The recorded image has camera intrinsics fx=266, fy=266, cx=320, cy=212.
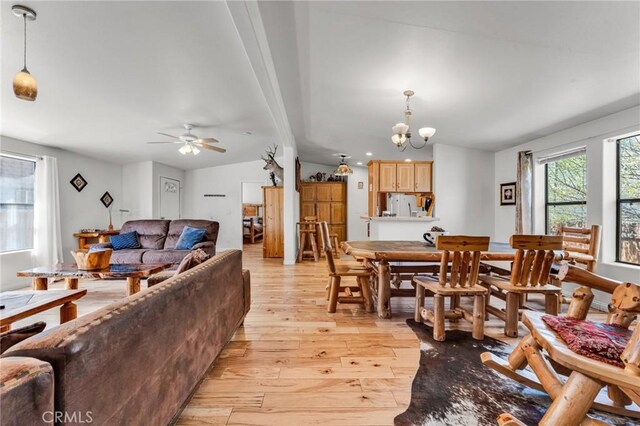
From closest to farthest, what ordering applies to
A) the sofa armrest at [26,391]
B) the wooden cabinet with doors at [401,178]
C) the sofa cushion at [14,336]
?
the sofa armrest at [26,391], the sofa cushion at [14,336], the wooden cabinet with doors at [401,178]

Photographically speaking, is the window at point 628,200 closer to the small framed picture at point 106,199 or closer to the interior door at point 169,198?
the interior door at point 169,198

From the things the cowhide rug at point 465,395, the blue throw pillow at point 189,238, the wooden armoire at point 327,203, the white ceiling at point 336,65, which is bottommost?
the cowhide rug at point 465,395

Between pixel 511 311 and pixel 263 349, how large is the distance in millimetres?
2119

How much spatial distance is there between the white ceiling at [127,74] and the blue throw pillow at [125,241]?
67.5 inches

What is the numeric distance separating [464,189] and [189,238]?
5036mm

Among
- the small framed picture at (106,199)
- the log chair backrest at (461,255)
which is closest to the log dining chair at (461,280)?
the log chair backrest at (461,255)

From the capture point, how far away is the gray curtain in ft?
13.7

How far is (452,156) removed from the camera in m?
5.10

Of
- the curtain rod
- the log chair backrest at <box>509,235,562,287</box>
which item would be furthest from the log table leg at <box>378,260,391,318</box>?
the curtain rod

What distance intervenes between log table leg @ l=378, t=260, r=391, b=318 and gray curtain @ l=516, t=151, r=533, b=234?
294cm

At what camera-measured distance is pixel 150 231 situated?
465 cm

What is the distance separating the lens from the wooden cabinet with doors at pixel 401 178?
17.6 feet

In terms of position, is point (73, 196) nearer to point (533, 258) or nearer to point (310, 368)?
point (310, 368)

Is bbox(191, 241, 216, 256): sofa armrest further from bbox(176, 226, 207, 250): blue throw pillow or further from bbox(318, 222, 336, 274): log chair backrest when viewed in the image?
bbox(318, 222, 336, 274): log chair backrest
